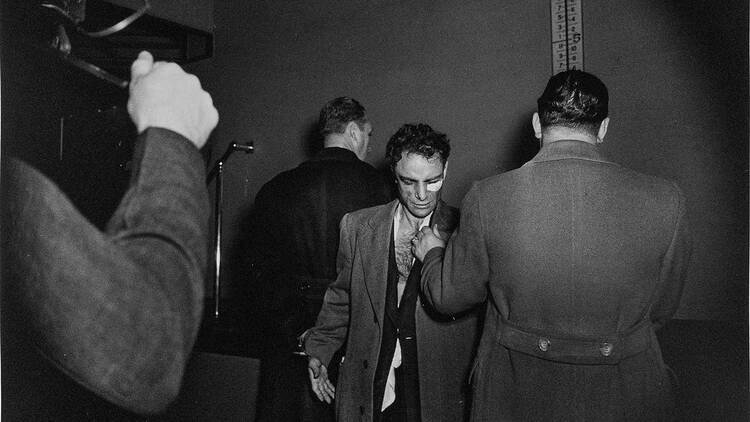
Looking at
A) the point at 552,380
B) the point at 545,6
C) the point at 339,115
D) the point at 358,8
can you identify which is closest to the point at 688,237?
the point at 552,380

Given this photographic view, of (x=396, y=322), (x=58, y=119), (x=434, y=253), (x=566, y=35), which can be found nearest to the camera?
(x=58, y=119)

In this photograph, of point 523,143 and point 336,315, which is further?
point 523,143

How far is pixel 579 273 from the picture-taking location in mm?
1414

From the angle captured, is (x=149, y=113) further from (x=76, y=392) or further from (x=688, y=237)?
(x=688, y=237)

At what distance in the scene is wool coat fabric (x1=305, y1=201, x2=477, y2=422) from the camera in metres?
1.97

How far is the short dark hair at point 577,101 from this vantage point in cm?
149

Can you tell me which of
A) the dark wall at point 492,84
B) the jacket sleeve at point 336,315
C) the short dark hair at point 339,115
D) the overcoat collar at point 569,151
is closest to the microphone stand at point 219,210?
the dark wall at point 492,84

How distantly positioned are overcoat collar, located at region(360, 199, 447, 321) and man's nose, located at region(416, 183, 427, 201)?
0.36 feet

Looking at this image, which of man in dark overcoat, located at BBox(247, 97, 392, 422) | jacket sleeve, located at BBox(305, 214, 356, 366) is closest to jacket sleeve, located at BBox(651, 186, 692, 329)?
jacket sleeve, located at BBox(305, 214, 356, 366)

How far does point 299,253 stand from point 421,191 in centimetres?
72

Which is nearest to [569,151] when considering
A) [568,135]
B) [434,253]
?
[568,135]

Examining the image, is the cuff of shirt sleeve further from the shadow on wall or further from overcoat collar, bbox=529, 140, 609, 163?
the shadow on wall

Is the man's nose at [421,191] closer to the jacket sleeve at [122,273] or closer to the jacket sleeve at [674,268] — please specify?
the jacket sleeve at [674,268]

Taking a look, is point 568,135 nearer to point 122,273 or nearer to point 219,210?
point 122,273
